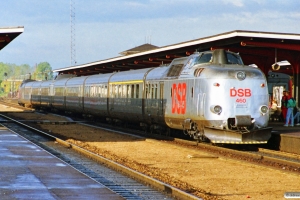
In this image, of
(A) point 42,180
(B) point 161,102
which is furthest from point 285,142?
(A) point 42,180

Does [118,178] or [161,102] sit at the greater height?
[161,102]

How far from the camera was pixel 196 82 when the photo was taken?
20.7 meters

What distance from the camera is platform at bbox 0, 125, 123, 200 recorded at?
10.8 meters

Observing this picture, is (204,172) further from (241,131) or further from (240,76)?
(240,76)

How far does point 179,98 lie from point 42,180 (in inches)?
407

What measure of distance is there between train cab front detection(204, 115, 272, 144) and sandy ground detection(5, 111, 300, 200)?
38.2 inches

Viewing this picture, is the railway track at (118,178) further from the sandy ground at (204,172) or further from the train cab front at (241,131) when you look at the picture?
the train cab front at (241,131)

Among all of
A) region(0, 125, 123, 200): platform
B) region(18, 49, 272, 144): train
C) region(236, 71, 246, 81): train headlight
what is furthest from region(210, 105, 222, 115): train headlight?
region(0, 125, 123, 200): platform

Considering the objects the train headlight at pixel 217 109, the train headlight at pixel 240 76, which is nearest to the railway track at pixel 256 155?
the train headlight at pixel 217 109

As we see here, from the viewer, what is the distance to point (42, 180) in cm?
1259

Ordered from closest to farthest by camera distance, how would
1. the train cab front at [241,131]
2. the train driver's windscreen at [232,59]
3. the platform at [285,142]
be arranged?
1. the train cab front at [241,131]
2. the platform at [285,142]
3. the train driver's windscreen at [232,59]

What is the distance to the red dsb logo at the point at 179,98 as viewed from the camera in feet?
71.7

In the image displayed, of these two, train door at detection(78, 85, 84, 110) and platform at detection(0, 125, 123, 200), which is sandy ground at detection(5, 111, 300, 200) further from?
train door at detection(78, 85, 84, 110)

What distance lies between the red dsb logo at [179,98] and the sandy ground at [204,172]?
1.32 metres
